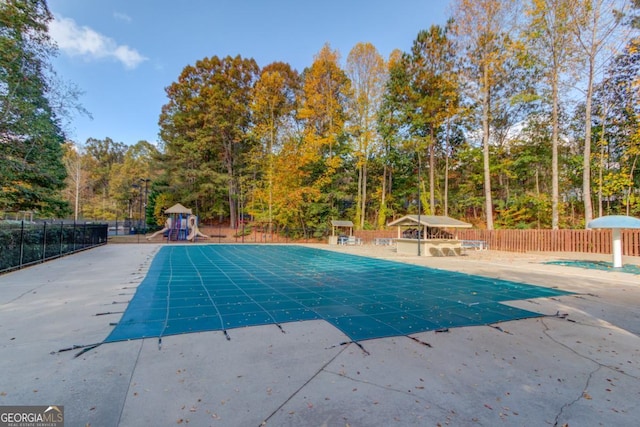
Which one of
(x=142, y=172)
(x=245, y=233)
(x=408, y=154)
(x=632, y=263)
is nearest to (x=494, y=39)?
(x=408, y=154)

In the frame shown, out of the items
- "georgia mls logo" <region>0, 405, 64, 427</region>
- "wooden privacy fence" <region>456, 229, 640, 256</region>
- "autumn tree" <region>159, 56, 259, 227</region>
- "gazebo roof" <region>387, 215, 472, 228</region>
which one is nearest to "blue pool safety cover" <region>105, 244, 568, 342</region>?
"georgia mls logo" <region>0, 405, 64, 427</region>

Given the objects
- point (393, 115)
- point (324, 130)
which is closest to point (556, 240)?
point (393, 115)

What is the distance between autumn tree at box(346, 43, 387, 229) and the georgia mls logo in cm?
2171

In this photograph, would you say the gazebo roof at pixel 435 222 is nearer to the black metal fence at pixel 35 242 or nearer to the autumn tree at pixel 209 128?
the black metal fence at pixel 35 242

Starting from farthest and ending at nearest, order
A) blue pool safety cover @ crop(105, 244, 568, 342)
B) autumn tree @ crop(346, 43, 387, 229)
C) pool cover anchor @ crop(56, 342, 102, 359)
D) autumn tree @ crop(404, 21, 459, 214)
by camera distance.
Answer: autumn tree @ crop(346, 43, 387, 229)
autumn tree @ crop(404, 21, 459, 214)
blue pool safety cover @ crop(105, 244, 568, 342)
pool cover anchor @ crop(56, 342, 102, 359)

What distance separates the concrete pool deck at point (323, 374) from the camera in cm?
204

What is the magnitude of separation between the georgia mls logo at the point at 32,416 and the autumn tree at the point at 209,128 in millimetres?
24584

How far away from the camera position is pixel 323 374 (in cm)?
260

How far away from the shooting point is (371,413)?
205 cm

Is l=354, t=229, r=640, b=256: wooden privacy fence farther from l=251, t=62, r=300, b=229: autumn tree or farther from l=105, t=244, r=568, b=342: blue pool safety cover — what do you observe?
l=251, t=62, r=300, b=229: autumn tree

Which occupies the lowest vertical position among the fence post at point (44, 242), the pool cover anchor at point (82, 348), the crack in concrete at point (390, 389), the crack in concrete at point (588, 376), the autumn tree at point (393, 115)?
the crack in concrete at point (588, 376)

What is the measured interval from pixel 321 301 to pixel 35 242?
9.19 metres

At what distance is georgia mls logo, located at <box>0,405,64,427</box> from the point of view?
1.94 m

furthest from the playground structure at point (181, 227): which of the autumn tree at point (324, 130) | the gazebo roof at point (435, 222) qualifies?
the gazebo roof at point (435, 222)
